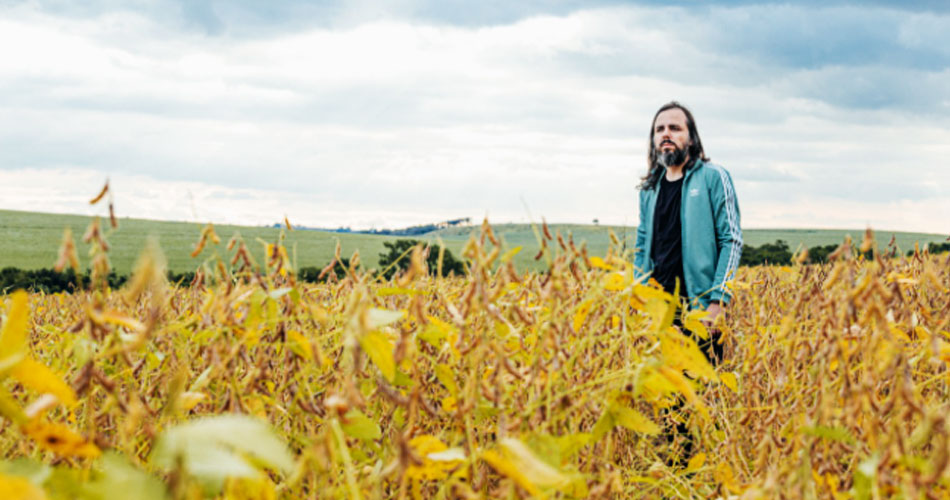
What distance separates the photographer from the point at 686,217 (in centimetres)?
433

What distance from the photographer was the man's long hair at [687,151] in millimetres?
4754

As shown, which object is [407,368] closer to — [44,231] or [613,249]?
[613,249]

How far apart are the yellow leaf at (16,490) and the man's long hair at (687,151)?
4430 mm

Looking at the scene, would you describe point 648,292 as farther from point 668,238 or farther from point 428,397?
point 668,238

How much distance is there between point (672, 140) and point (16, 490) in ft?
14.4

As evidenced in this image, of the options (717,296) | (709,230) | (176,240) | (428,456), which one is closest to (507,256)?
(428,456)

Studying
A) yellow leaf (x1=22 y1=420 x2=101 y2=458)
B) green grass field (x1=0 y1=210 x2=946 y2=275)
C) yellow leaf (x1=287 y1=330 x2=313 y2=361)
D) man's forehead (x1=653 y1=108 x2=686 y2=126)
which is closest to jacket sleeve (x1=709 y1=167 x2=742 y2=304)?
man's forehead (x1=653 y1=108 x2=686 y2=126)

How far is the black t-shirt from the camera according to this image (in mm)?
4512

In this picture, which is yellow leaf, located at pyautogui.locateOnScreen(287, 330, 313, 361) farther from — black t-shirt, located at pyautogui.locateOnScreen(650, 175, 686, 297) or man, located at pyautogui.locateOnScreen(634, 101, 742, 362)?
black t-shirt, located at pyautogui.locateOnScreen(650, 175, 686, 297)

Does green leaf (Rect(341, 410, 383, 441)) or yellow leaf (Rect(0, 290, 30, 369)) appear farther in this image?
green leaf (Rect(341, 410, 383, 441))

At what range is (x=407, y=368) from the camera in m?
2.15

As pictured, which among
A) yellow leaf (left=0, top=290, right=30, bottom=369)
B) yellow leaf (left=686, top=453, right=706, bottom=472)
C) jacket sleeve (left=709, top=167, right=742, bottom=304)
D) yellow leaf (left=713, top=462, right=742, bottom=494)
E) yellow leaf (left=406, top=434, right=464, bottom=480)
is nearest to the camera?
yellow leaf (left=0, top=290, right=30, bottom=369)

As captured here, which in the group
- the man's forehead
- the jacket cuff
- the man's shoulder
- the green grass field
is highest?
the man's forehead

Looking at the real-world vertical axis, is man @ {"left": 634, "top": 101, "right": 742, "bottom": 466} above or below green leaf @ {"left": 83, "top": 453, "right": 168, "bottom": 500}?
above
